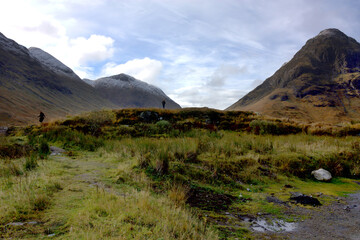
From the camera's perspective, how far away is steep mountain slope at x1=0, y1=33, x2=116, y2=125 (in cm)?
8012

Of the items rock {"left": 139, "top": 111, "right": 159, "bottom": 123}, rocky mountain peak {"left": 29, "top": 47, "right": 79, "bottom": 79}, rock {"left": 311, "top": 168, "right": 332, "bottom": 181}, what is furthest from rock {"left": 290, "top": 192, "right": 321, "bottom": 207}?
rocky mountain peak {"left": 29, "top": 47, "right": 79, "bottom": 79}

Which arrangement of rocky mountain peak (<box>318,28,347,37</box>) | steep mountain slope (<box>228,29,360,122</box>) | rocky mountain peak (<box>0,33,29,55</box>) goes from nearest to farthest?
steep mountain slope (<box>228,29,360,122</box>)
rocky mountain peak (<box>0,33,29,55</box>)
rocky mountain peak (<box>318,28,347,37</box>)

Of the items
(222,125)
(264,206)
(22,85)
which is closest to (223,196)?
(264,206)

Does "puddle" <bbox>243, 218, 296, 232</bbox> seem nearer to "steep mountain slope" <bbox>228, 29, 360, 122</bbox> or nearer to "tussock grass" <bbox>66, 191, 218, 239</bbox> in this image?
"tussock grass" <bbox>66, 191, 218, 239</bbox>

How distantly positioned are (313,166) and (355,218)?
4302mm

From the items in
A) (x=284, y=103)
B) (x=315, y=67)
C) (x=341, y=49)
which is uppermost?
(x=341, y=49)

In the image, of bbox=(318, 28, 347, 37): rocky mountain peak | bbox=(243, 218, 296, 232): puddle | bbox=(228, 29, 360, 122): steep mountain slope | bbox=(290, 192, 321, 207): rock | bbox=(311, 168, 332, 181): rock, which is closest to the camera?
→ bbox=(243, 218, 296, 232): puddle

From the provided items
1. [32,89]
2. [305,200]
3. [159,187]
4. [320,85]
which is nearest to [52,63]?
[32,89]

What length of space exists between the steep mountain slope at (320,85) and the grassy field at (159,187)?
89.1 meters

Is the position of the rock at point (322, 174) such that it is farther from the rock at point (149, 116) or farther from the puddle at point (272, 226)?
the rock at point (149, 116)

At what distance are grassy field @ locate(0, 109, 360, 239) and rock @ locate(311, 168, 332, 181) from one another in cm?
22

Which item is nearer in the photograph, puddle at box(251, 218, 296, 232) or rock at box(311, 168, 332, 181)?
puddle at box(251, 218, 296, 232)

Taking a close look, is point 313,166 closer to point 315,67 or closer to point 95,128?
point 95,128

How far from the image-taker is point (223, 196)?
5602 mm
